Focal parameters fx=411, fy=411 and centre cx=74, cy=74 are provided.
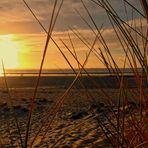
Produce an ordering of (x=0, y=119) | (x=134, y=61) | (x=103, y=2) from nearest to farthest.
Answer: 1. (x=103, y=2)
2. (x=134, y=61)
3. (x=0, y=119)

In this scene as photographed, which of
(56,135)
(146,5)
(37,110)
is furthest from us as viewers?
(37,110)

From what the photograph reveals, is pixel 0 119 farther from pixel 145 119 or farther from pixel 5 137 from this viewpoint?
pixel 145 119

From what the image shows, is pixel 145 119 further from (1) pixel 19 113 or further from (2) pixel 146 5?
(1) pixel 19 113

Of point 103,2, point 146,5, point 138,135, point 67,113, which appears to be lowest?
point 138,135

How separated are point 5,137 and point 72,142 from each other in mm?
Answer: 1200

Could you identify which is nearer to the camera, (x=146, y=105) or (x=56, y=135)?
(x=146, y=105)

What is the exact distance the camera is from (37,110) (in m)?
9.98

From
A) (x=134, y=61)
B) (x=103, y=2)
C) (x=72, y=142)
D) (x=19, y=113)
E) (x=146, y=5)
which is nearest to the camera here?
(x=146, y=5)

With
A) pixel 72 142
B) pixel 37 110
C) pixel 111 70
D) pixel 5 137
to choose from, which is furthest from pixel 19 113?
pixel 111 70

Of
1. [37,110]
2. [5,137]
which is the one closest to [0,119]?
[37,110]

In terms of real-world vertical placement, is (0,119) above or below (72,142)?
above

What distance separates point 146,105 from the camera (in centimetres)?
122

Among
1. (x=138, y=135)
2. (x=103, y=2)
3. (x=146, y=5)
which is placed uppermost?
(x=103, y=2)

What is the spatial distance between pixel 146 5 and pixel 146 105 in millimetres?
383
